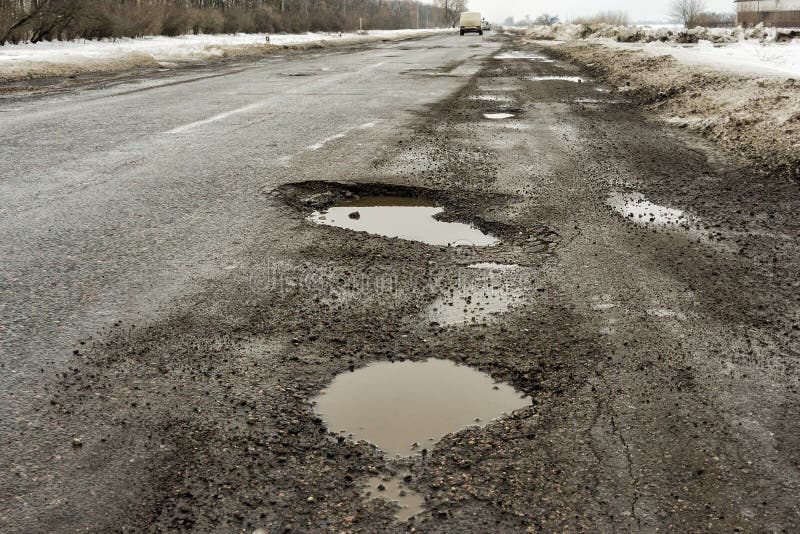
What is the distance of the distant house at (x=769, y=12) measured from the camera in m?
49.5

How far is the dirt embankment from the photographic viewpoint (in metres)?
7.64

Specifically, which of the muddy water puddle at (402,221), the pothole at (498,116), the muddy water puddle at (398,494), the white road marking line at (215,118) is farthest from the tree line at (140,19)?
the muddy water puddle at (398,494)

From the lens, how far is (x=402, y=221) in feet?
17.3

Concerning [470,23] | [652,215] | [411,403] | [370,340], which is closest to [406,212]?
[652,215]

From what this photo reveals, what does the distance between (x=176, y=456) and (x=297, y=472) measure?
43cm

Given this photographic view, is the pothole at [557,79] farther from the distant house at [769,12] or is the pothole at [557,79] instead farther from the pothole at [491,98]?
the distant house at [769,12]

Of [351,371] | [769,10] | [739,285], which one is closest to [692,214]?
[739,285]

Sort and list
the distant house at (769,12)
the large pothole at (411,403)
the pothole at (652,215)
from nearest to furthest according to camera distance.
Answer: the large pothole at (411,403) < the pothole at (652,215) < the distant house at (769,12)

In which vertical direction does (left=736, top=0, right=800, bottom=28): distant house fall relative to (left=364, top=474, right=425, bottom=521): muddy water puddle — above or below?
above

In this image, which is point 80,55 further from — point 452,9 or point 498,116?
point 452,9

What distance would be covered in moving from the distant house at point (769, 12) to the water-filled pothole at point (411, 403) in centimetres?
5259

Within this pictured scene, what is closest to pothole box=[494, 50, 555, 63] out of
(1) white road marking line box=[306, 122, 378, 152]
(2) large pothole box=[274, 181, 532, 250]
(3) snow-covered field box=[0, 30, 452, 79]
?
(3) snow-covered field box=[0, 30, 452, 79]

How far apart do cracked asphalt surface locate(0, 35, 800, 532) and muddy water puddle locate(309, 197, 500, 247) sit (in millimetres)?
164

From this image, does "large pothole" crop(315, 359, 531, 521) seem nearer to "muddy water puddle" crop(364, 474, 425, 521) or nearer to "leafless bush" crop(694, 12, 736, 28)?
"muddy water puddle" crop(364, 474, 425, 521)
